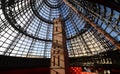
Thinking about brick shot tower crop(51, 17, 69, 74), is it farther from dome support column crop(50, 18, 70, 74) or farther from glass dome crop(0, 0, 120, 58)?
glass dome crop(0, 0, 120, 58)

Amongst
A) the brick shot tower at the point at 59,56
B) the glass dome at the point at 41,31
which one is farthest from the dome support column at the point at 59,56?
the glass dome at the point at 41,31

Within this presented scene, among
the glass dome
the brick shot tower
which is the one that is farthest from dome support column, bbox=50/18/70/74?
the glass dome

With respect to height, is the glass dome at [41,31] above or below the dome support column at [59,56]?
above

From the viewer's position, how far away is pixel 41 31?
4569cm

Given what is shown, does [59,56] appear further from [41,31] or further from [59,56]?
[41,31]

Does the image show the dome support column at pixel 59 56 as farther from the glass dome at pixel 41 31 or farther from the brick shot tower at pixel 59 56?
the glass dome at pixel 41 31

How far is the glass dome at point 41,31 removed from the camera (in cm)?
3519

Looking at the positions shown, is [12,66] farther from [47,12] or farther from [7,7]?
[47,12]

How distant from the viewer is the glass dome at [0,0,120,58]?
115 feet

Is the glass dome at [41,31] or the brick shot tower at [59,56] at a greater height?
the glass dome at [41,31]

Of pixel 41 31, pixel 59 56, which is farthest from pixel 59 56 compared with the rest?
pixel 41 31

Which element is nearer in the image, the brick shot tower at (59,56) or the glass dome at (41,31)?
the brick shot tower at (59,56)

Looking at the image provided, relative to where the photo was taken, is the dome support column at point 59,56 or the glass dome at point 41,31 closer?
the dome support column at point 59,56

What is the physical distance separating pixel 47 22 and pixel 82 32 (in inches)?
413
